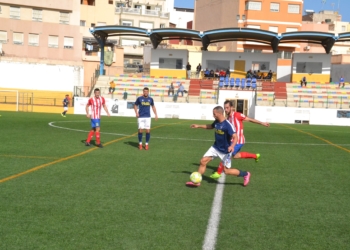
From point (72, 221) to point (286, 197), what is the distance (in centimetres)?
424

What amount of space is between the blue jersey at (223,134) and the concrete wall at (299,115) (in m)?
30.0

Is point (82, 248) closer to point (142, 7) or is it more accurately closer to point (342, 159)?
point (342, 159)

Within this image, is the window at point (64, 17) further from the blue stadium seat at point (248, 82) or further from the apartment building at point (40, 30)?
the blue stadium seat at point (248, 82)

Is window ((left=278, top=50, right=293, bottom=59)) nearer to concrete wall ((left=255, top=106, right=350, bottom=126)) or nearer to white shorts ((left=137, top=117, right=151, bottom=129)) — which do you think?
concrete wall ((left=255, top=106, right=350, bottom=126))

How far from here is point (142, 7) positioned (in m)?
81.1

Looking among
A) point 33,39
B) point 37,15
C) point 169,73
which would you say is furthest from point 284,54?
point 33,39

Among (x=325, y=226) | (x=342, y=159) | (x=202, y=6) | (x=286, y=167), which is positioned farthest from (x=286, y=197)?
(x=202, y=6)

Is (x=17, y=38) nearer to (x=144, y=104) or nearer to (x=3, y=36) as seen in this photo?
(x=3, y=36)

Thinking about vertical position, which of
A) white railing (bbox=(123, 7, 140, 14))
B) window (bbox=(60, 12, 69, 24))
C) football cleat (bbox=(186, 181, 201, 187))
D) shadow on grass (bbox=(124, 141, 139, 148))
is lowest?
shadow on grass (bbox=(124, 141, 139, 148))

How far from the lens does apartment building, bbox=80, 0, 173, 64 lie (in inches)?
2869

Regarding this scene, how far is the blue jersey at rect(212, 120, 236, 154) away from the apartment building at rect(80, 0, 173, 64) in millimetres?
58746

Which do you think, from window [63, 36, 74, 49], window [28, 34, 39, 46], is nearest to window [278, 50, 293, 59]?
window [63, 36, 74, 49]

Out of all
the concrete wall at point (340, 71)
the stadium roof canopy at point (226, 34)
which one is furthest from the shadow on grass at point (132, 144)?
the concrete wall at point (340, 71)

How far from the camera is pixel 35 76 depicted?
2023 inches
